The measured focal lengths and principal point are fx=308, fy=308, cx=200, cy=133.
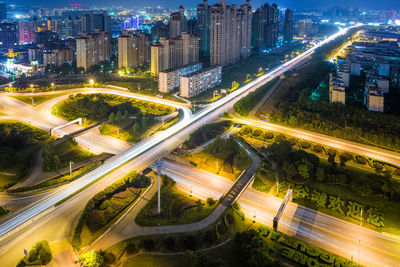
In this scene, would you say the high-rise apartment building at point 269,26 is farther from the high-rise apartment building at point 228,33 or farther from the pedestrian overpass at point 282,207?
the pedestrian overpass at point 282,207

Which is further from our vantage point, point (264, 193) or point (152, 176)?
point (152, 176)

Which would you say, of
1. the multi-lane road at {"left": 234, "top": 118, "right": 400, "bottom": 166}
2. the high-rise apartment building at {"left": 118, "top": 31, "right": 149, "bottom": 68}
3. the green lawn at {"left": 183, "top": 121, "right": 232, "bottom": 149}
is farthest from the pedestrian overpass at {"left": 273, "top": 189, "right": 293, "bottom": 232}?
the high-rise apartment building at {"left": 118, "top": 31, "right": 149, "bottom": 68}

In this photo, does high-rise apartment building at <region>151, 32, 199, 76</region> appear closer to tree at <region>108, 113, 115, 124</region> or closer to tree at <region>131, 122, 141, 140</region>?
tree at <region>108, 113, 115, 124</region>

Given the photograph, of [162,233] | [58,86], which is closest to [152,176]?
[162,233]

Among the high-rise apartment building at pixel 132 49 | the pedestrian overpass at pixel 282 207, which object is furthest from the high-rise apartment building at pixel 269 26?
the pedestrian overpass at pixel 282 207

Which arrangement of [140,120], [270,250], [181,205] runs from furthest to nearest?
1. [140,120]
2. [181,205]
3. [270,250]

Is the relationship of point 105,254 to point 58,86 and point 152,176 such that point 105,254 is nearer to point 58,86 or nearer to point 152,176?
point 152,176
